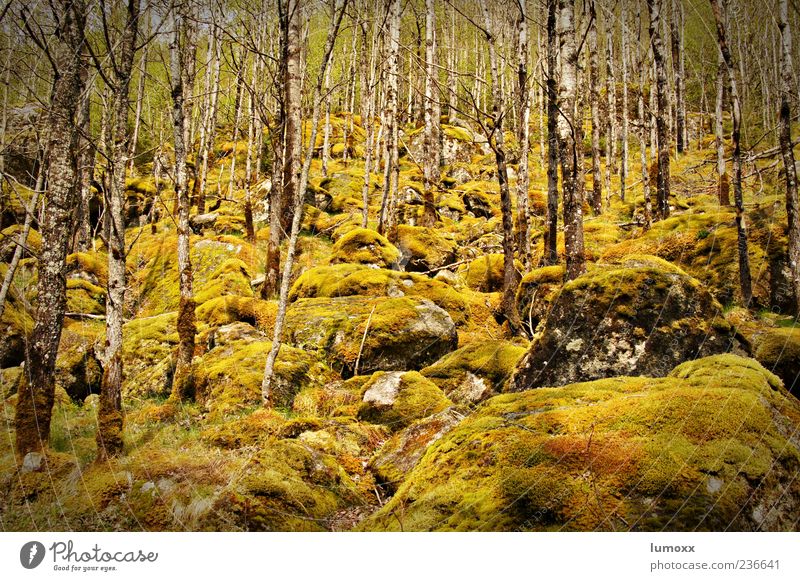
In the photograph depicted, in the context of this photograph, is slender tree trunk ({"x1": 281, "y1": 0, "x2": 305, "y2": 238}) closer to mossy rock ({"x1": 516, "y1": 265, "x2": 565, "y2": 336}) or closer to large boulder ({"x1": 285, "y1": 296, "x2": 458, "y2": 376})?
large boulder ({"x1": 285, "y1": 296, "x2": 458, "y2": 376})

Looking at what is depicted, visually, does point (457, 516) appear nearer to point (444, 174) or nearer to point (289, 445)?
point (289, 445)

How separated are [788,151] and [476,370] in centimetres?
571

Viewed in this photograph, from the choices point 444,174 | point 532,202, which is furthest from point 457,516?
point 444,174

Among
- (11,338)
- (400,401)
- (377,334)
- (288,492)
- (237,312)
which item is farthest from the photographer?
(237,312)

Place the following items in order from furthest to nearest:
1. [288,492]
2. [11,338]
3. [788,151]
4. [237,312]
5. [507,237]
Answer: [237,312] → [507,237] → [11,338] → [788,151] → [288,492]

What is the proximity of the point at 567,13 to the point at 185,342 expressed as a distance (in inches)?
306

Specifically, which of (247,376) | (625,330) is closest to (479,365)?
(625,330)

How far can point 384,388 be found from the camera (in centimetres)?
608

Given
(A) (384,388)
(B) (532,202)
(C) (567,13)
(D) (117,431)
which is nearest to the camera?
(D) (117,431)

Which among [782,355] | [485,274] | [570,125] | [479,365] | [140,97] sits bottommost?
[479,365]

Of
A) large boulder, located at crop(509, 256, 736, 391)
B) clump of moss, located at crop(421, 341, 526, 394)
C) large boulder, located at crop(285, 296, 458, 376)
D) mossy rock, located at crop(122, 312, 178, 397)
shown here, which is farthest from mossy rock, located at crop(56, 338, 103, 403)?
large boulder, located at crop(509, 256, 736, 391)

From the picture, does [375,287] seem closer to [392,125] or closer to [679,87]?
[392,125]

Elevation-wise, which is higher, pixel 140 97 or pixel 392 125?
pixel 140 97

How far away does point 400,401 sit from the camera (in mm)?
5836
